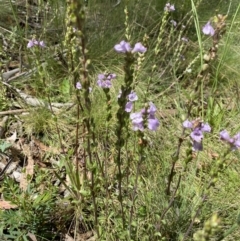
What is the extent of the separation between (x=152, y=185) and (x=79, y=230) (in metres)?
0.39

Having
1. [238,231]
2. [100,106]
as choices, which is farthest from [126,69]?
[100,106]

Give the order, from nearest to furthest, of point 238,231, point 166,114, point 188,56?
1. point 238,231
2. point 166,114
3. point 188,56

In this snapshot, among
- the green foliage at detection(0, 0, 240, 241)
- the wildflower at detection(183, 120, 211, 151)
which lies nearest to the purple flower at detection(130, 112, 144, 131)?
the green foliage at detection(0, 0, 240, 241)

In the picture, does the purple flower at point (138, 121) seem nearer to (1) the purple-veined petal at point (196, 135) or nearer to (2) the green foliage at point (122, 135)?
(2) the green foliage at point (122, 135)

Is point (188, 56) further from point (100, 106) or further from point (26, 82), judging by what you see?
point (26, 82)

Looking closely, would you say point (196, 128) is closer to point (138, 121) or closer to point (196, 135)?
point (196, 135)

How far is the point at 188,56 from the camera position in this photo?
2754 millimetres

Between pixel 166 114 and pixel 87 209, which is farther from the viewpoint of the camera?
pixel 166 114

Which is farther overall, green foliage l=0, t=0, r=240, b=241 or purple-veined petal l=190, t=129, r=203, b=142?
green foliage l=0, t=0, r=240, b=241

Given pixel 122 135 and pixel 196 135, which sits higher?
pixel 196 135

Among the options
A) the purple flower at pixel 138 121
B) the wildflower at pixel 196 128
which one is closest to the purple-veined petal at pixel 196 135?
the wildflower at pixel 196 128

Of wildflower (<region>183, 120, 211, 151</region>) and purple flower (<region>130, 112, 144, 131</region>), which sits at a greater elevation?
wildflower (<region>183, 120, 211, 151</region>)

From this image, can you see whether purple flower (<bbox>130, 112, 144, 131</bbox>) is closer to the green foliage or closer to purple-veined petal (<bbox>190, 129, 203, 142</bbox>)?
the green foliage

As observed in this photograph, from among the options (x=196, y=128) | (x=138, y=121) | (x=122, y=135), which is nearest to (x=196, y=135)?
(x=196, y=128)
